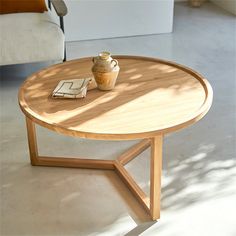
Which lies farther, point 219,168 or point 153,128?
point 219,168

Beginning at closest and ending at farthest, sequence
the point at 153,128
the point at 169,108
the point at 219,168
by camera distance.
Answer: the point at 153,128, the point at 169,108, the point at 219,168

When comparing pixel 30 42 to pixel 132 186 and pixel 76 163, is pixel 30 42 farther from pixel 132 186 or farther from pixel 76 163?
pixel 132 186

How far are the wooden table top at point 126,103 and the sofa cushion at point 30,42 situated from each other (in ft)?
2.13

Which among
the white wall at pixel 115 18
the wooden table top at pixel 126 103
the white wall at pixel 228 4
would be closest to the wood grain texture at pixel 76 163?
the wooden table top at pixel 126 103

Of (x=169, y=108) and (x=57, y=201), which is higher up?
(x=169, y=108)

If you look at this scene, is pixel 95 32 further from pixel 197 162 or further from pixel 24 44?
pixel 197 162

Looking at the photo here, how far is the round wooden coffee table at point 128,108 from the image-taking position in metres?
1.88

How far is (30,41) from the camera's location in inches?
120

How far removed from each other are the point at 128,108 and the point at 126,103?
0.05m

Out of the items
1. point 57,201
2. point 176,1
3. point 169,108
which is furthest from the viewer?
point 176,1

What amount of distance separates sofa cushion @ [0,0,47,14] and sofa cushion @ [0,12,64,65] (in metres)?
0.30

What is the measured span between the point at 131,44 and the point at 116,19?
301 millimetres

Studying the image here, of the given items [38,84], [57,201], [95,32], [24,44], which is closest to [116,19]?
[95,32]

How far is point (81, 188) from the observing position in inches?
87.6
